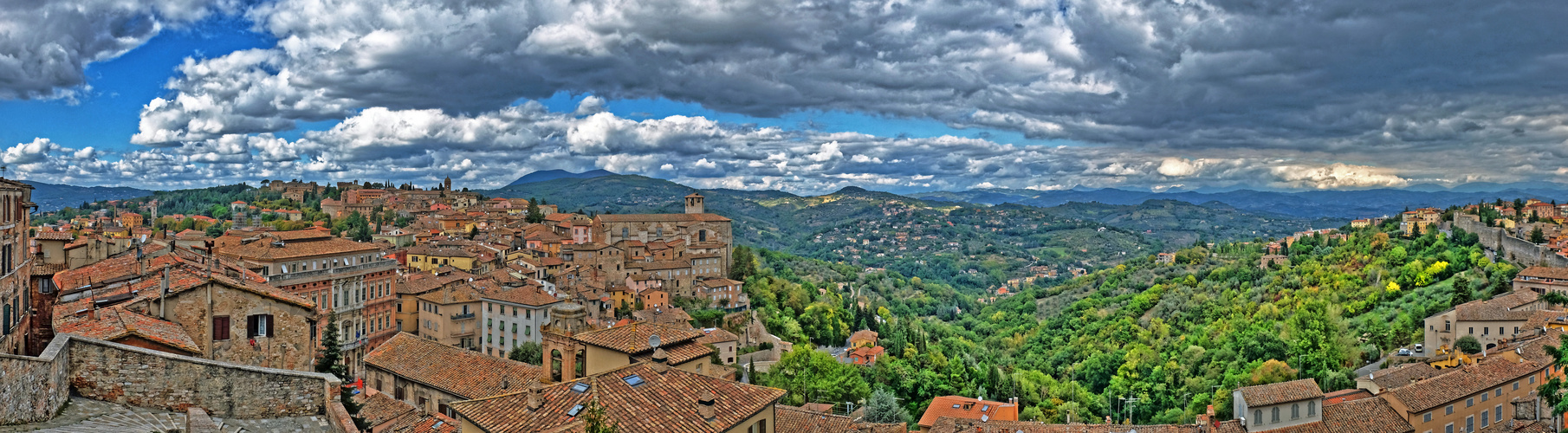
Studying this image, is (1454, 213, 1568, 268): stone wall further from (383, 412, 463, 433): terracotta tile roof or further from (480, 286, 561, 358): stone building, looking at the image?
(383, 412, 463, 433): terracotta tile roof

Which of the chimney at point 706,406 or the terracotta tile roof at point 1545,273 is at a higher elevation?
the chimney at point 706,406

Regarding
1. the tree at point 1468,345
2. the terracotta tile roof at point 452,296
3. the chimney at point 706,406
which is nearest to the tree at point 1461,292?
the tree at point 1468,345

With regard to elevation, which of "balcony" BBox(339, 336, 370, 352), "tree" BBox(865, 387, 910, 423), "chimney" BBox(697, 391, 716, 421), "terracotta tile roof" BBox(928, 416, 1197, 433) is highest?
"chimney" BBox(697, 391, 716, 421)

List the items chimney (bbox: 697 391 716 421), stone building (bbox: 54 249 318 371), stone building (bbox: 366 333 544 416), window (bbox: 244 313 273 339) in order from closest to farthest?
stone building (bbox: 54 249 318 371), chimney (bbox: 697 391 716 421), window (bbox: 244 313 273 339), stone building (bbox: 366 333 544 416)

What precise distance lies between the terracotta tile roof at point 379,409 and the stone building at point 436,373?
171 centimetres

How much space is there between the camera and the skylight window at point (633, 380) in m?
17.5

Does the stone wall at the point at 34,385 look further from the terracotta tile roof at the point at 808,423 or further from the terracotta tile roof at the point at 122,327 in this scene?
the terracotta tile roof at the point at 808,423

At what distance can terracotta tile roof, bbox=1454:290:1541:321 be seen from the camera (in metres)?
49.9

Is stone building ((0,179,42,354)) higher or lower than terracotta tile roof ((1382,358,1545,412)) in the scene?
higher

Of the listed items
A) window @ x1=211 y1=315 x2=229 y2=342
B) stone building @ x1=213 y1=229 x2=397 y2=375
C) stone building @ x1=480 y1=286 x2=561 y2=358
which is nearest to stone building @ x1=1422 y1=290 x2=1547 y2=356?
stone building @ x1=480 y1=286 x2=561 y2=358

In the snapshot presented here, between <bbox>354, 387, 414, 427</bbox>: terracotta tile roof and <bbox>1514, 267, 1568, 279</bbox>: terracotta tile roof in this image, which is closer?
<bbox>354, 387, 414, 427</bbox>: terracotta tile roof

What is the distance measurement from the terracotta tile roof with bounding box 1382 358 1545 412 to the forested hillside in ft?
35.4

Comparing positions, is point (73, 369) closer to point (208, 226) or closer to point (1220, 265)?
point (208, 226)

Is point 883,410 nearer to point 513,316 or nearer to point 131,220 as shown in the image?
point 513,316
